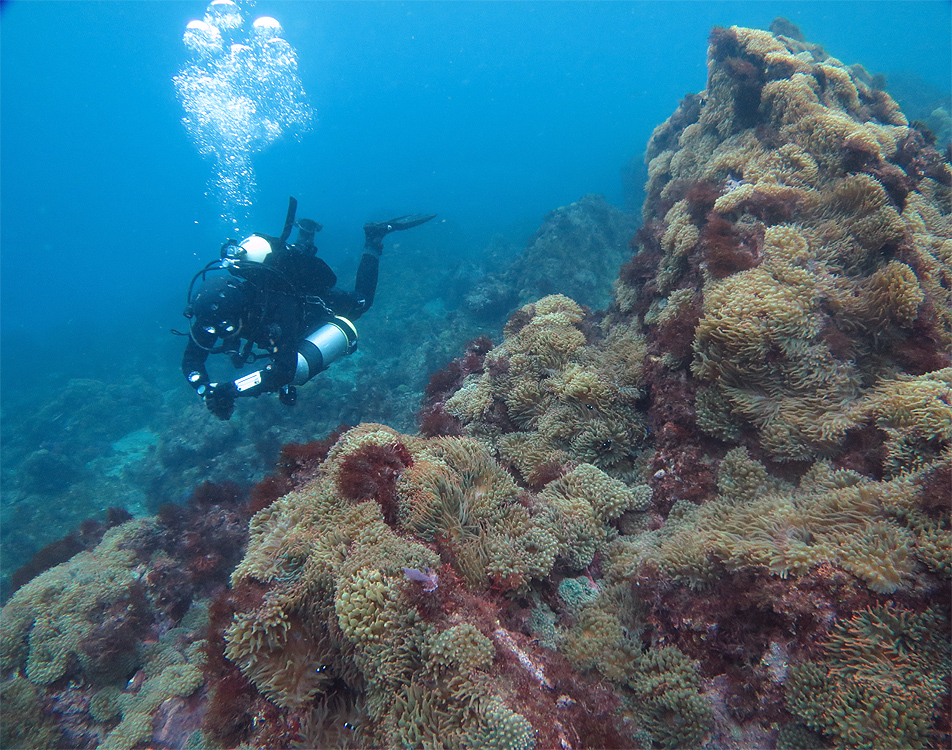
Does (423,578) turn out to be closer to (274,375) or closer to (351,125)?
(274,375)

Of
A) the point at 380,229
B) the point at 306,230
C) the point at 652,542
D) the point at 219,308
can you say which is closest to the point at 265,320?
the point at 219,308

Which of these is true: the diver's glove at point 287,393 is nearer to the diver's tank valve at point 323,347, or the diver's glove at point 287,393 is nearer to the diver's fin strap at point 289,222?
the diver's tank valve at point 323,347

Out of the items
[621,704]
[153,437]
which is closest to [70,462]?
[153,437]

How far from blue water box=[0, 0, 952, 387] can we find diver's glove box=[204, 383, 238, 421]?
81.6 ft

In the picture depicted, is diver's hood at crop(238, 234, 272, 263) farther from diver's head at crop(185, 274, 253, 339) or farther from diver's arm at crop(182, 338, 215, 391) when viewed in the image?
diver's arm at crop(182, 338, 215, 391)

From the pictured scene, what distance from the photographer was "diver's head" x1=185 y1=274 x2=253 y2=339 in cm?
662

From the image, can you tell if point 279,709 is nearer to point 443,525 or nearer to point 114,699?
point 443,525

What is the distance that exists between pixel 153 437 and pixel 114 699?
15.3 m

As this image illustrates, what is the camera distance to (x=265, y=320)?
24.4ft

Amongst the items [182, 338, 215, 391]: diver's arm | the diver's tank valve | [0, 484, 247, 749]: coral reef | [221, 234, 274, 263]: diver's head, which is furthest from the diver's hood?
[0, 484, 247, 749]: coral reef

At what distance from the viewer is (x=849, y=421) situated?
2.51 m

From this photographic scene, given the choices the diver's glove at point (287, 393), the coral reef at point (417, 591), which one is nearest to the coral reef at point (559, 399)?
the coral reef at point (417, 591)

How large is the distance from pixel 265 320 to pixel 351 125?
103272 mm

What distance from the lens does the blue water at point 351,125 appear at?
45875mm
